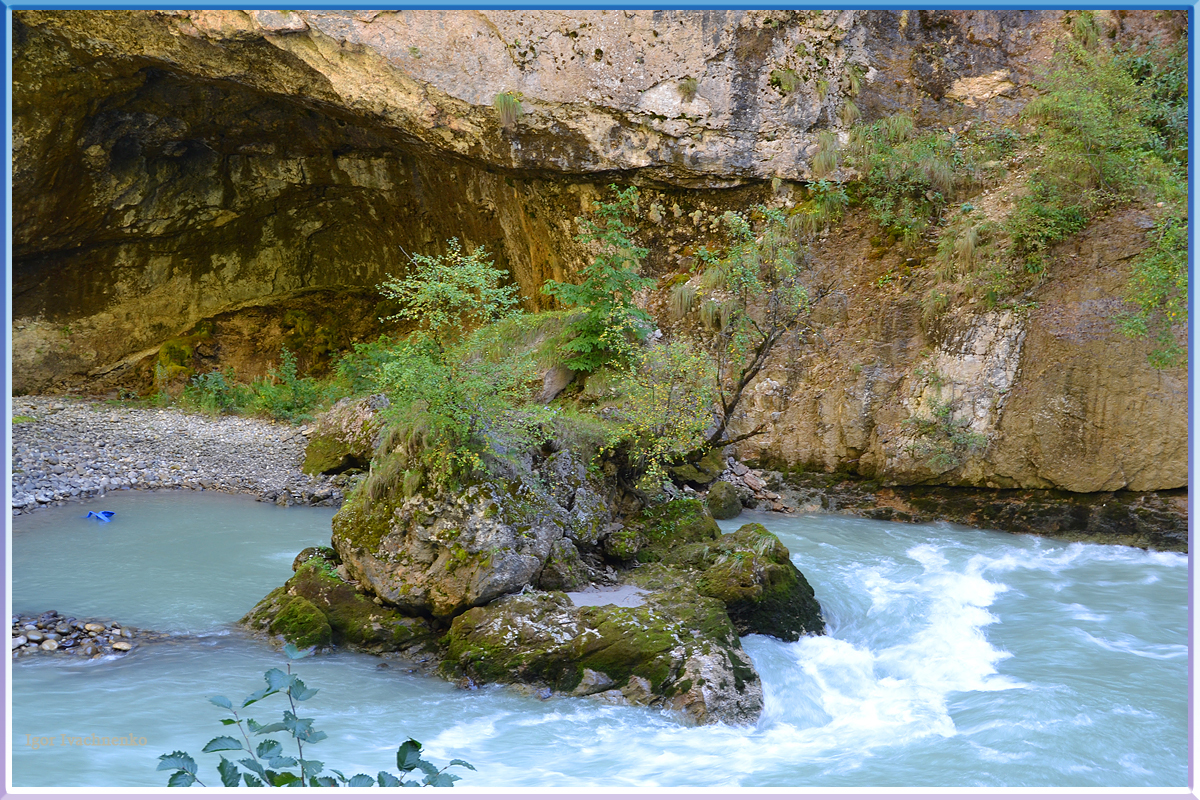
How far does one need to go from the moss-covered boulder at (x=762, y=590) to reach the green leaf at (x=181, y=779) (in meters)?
4.54

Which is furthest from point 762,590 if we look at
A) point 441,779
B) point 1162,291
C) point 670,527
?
point 1162,291

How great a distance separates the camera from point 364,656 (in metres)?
5.82

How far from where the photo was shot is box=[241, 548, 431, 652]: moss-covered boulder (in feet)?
19.4

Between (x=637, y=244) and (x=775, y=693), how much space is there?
8708 mm

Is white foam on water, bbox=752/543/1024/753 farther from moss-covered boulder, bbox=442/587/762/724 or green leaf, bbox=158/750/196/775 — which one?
green leaf, bbox=158/750/196/775

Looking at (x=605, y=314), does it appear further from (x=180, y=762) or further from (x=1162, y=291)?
(x=180, y=762)

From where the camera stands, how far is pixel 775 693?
18.1 feet

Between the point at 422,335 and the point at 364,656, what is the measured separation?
2424 mm

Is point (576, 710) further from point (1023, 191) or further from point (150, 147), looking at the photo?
point (150, 147)

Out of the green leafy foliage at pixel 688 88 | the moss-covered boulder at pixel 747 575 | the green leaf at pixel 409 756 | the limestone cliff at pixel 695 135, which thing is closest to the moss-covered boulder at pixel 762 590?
the moss-covered boulder at pixel 747 575

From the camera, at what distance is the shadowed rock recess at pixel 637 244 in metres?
6.01

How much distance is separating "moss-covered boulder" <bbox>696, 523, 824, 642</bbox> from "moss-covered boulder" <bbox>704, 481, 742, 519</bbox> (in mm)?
3106

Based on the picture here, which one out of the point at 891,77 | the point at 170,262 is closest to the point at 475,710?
the point at 891,77

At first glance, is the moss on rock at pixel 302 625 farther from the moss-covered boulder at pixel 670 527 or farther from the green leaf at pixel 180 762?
the green leaf at pixel 180 762
